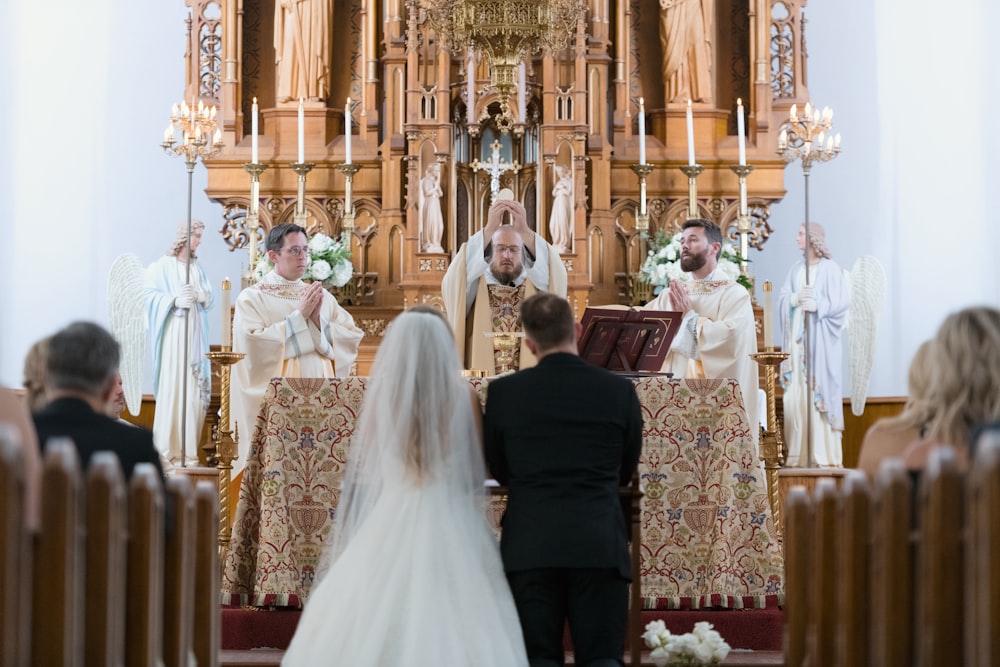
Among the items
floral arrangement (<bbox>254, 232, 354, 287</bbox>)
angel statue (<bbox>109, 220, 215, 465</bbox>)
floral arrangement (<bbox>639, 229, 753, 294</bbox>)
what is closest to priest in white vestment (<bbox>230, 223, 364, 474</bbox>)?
floral arrangement (<bbox>254, 232, 354, 287</bbox>)

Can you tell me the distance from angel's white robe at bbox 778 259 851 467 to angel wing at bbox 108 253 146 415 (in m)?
5.25

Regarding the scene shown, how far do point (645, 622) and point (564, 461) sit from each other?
2066 mm

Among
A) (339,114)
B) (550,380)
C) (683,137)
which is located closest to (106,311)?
(339,114)

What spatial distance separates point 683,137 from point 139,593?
8073mm

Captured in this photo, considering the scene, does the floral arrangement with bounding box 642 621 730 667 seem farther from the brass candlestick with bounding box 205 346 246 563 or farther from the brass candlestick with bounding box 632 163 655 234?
the brass candlestick with bounding box 632 163 655 234

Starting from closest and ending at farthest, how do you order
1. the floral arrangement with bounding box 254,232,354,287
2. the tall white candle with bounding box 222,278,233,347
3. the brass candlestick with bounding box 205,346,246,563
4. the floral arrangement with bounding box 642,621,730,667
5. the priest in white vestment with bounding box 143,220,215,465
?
the floral arrangement with bounding box 642,621,730,667
the brass candlestick with bounding box 205,346,246,563
the tall white candle with bounding box 222,278,233,347
the floral arrangement with bounding box 254,232,354,287
the priest in white vestment with bounding box 143,220,215,465

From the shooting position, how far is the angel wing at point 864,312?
13.3 metres

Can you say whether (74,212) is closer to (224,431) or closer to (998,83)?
(224,431)

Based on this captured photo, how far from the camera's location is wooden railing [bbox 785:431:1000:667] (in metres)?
3.78

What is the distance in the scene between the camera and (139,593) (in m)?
4.44

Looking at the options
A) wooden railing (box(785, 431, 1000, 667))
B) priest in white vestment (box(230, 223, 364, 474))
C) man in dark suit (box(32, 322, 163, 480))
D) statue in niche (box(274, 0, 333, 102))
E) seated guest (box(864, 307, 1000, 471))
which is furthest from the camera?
statue in niche (box(274, 0, 333, 102))

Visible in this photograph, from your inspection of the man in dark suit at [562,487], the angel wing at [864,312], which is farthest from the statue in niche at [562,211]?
the man in dark suit at [562,487]

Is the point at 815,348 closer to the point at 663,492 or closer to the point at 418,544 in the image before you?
the point at 663,492

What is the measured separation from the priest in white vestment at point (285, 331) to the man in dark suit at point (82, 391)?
15.7 ft
